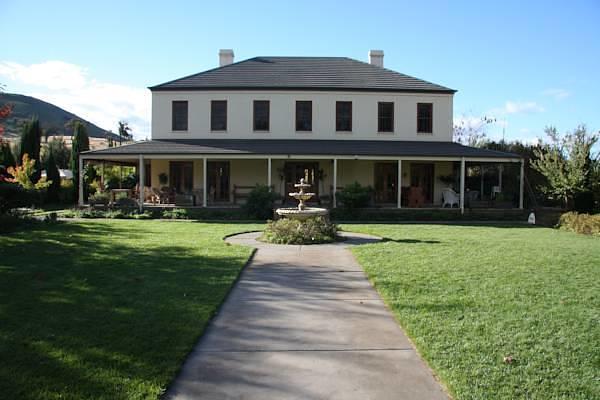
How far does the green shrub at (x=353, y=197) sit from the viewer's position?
2178cm

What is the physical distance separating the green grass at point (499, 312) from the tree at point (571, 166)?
9.01m

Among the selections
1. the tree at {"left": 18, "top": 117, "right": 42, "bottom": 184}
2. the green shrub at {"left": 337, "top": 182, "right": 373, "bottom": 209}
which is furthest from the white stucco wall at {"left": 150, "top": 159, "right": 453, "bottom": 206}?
the tree at {"left": 18, "top": 117, "right": 42, "bottom": 184}

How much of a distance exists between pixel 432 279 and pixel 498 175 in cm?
2309

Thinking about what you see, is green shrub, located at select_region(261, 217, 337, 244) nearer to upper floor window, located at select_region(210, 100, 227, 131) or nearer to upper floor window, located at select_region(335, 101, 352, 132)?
upper floor window, located at select_region(335, 101, 352, 132)

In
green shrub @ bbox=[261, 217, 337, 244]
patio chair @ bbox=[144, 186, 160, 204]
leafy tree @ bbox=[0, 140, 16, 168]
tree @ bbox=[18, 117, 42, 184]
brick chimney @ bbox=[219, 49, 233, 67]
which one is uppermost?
brick chimney @ bbox=[219, 49, 233, 67]

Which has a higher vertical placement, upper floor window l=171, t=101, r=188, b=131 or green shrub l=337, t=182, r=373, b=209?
upper floor window l=171, t=101, r=188, b=131

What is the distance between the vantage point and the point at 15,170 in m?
28.2

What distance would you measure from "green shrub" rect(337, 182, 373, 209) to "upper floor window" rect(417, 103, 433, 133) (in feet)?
22.9

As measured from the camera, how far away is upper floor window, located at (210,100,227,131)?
26.6 metres

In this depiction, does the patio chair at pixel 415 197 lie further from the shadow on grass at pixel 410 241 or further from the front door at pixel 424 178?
the shadow on grass at pixel 410 241

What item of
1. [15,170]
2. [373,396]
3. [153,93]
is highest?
[153,93]

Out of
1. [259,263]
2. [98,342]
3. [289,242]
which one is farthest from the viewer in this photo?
[289,242]

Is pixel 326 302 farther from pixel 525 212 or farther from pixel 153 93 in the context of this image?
pixel 153 93

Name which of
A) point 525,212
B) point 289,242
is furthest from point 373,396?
point 525,212
